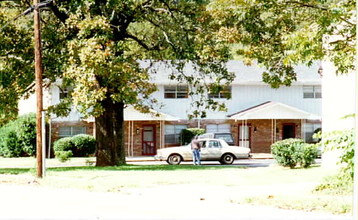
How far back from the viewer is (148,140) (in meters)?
46.5

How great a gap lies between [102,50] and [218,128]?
23.0 m

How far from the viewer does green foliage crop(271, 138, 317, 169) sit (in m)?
25.4

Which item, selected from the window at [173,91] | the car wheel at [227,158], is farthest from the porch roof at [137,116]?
the car wheel at [227,158]

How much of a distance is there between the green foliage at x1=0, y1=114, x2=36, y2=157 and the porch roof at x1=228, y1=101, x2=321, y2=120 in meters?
13.1

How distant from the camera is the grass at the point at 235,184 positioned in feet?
45.4

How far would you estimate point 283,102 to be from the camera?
156 feet

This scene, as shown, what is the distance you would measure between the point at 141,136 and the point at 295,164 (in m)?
21.7

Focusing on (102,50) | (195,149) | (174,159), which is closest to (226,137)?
(174,159)

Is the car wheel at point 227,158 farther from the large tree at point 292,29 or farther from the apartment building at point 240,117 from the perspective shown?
the large tree at point 292,29

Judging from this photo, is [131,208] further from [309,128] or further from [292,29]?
[309,128]

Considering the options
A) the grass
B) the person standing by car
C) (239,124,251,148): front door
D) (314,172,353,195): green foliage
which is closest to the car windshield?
(239,124,251,148): front door

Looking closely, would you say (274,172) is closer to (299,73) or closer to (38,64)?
(38,64)

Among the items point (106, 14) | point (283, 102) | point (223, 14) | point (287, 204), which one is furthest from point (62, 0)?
point (283, 102)

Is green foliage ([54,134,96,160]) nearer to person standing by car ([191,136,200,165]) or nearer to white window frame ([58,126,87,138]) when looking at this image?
white window frame ([58,126,87,138])
